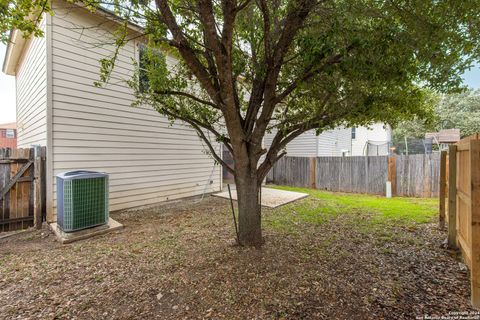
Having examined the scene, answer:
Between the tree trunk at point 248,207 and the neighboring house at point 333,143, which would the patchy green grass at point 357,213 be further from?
the neighboring house at point 333,143

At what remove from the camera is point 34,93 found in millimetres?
5879

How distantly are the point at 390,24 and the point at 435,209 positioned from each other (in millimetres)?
5693

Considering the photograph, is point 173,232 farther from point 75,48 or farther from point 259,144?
point 75,48

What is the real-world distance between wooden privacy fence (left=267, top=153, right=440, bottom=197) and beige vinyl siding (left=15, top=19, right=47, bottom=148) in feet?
30.9

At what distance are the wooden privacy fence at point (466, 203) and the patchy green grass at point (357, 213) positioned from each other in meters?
0.97

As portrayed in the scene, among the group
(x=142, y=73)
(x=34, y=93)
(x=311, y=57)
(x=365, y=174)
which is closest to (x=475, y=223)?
(x=311, y=57)

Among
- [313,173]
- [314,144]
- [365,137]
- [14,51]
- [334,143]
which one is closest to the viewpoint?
[14,51]

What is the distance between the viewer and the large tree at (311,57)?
255 cm

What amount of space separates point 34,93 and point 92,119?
178 cm

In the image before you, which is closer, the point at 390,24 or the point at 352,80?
the point at 390,24

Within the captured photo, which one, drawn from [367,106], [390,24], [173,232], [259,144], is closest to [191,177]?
[173,232]

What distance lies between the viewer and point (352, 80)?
290cm

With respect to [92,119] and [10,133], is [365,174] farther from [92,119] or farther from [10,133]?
[10,133]

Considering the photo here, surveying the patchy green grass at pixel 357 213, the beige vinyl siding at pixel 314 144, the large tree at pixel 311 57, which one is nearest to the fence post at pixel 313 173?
the beige vinyl siding at pixel 314 144
